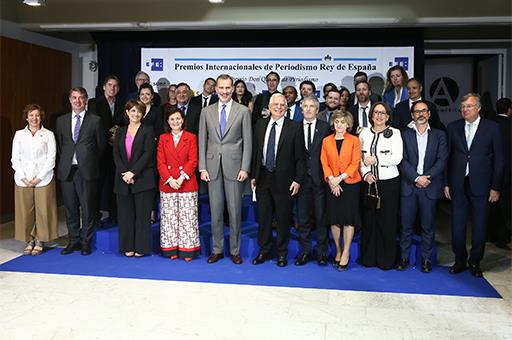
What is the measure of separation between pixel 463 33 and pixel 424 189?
4209mm

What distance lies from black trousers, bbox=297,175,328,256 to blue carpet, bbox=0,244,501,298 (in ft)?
0.82

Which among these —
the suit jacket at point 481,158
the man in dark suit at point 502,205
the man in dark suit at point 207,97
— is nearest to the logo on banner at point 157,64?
the man in dark suit at point 207,97

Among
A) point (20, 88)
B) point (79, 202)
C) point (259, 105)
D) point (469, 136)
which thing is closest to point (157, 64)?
point (20, 88)

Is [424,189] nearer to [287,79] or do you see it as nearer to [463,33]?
[287,79]

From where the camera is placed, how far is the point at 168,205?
496 centimetres

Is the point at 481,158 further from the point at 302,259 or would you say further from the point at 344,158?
the point at 302,259

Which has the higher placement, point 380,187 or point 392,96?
point 392,96

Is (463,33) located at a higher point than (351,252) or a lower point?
higher

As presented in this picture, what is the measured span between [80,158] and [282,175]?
77.5 inches

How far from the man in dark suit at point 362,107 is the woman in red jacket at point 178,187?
5.37 ft

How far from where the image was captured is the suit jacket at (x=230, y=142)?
478 cm

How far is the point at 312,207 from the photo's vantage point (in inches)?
192

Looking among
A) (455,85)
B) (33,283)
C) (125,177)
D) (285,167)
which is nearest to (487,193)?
(285,167)

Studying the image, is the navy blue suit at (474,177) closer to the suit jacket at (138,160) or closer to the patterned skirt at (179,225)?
the patterned skirt at (179,225)
